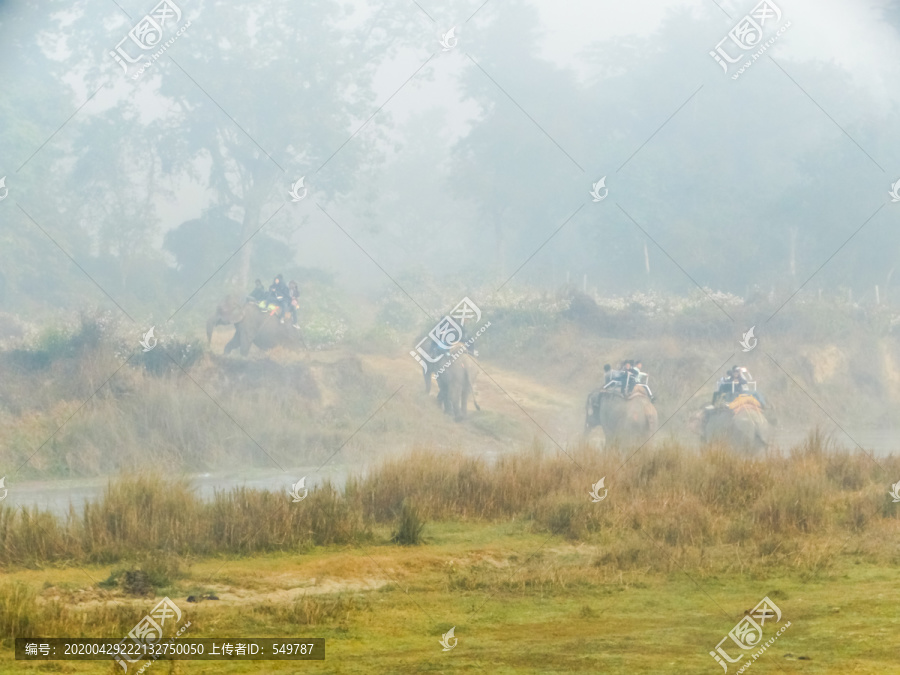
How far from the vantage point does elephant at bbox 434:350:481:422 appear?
10148mm

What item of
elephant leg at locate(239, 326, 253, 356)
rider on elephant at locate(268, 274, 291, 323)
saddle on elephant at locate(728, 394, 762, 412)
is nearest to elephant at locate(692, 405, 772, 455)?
saddle on elephant at locate(728, 394, 762, 412)

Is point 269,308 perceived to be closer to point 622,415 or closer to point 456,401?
point 456,401

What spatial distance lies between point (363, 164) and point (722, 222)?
4.37 m

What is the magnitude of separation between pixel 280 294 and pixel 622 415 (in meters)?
3.78

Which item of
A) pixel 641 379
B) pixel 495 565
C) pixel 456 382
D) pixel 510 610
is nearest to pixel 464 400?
pixel 456 382

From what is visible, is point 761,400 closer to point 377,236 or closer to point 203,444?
point 377,236

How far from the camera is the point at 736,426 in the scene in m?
10.0

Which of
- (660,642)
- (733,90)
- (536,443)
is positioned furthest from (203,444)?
(733,90)

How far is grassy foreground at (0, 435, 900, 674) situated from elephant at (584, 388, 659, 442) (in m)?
0.60

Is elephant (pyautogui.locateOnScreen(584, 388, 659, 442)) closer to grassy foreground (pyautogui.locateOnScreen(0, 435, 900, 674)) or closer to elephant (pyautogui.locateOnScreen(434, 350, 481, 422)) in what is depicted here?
grassy foreground (pyautogui.locateOnScreen(0, 435, 900, 674))

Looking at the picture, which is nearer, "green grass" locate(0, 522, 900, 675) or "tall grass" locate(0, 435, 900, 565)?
"green grass" locate(0, 522, 900, 675)

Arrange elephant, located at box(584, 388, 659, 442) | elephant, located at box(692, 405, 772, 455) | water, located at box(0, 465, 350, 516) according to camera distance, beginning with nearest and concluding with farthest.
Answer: water, located at box(0, 465, 350, 516) → elephant, located at box(692, 405, 772, 455) → elephant, located at box(584, 388, 659, 442)

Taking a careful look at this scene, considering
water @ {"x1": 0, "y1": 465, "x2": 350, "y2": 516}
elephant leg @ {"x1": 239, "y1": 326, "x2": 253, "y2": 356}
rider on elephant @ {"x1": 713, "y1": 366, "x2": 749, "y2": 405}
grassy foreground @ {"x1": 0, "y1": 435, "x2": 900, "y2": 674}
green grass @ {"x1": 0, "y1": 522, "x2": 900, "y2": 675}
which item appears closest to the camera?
green grass @ {"x1": 0, "y1": 522, "x2": 900, "y2": 675}

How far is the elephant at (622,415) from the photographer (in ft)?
32.7
